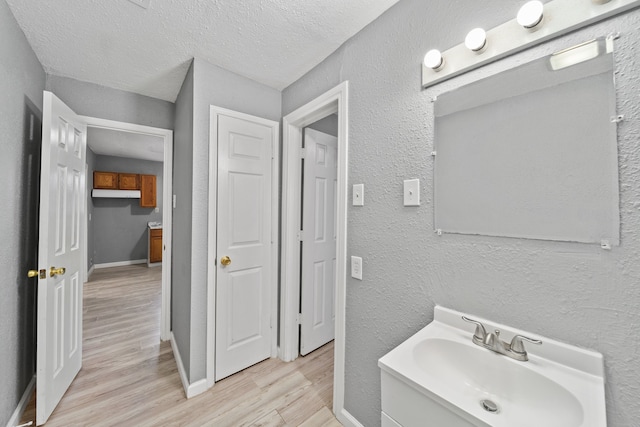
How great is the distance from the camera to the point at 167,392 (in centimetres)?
180

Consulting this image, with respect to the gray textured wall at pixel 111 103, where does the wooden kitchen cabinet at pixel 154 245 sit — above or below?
below

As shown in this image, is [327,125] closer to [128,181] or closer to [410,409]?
[410,409]

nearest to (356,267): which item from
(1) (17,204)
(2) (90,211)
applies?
(1) (17,204)

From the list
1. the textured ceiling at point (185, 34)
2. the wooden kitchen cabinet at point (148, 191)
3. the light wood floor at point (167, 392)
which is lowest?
the light wood floor at point (167, 392)

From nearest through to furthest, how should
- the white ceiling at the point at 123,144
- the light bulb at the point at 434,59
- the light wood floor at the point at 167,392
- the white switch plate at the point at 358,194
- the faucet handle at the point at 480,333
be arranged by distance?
the faucet handle at the point at 480,333 < the light bulb at the point at 434,59 < the white switch plate at the point at 358,194 < the light wood floor at the point at 167,392 < the white ceiling at the point at 123,144

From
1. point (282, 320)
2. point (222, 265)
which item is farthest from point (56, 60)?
point (282, 320)

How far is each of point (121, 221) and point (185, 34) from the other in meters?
5.51

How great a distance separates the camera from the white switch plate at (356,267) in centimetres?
147

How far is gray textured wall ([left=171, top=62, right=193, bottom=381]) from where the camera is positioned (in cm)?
186

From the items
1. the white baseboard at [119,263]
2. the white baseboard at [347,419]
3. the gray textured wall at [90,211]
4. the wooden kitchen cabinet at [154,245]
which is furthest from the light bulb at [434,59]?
the white baseboard at [119,263]

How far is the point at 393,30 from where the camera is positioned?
132 cm

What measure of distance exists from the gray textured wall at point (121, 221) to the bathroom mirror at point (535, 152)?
6.46 m

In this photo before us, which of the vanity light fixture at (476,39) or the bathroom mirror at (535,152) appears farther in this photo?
the vanity light fixture at (476,39)

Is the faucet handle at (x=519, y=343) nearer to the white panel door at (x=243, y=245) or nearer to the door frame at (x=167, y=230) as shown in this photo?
the white panel door at (x=243, y=245)
